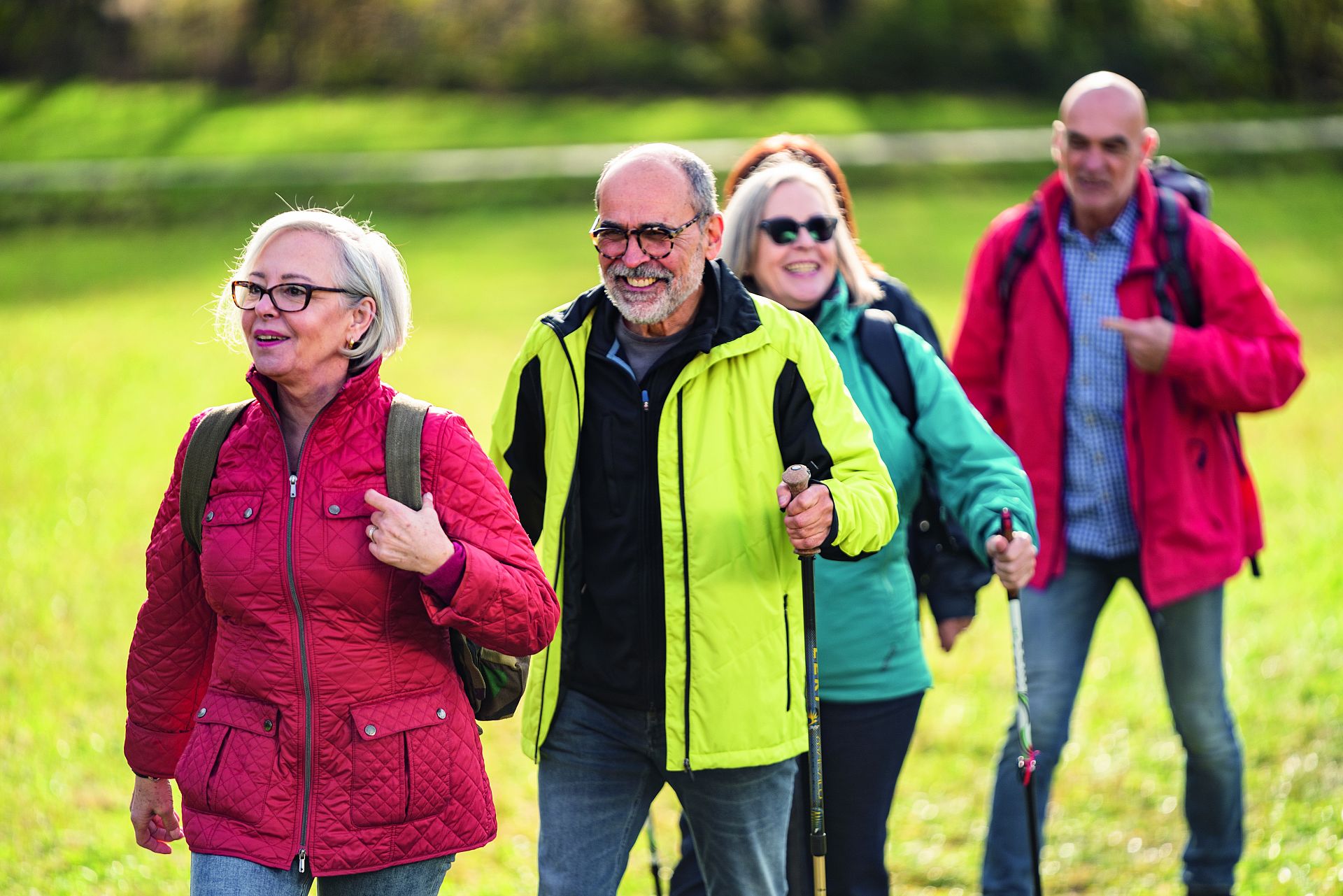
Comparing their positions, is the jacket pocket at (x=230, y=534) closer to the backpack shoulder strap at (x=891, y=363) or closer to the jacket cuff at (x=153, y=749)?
the jacket cuff at (x=153, y=749)

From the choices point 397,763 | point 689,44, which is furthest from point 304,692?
point 689,44

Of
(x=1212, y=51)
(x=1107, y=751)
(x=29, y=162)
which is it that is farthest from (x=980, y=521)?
(x=1212, y=51)

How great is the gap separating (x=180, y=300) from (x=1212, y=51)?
23.8 m

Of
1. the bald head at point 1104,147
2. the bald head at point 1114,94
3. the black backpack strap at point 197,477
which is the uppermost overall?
the bald head at point 1114,94

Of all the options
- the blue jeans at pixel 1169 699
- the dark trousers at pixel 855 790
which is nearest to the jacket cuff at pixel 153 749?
the dark trousers at pixel 855 790

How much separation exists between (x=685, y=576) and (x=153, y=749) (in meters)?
1.30

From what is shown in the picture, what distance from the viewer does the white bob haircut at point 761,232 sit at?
482 cm

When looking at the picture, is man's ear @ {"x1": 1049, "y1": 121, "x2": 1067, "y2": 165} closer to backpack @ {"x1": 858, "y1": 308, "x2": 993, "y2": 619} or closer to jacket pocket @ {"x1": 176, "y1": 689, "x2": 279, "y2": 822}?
backpack @ {"x1": 858, "y1": 308, "x2": 993, "y2": 619}

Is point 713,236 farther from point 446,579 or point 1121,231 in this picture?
point 1121,231

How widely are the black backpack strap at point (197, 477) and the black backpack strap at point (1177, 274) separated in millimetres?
3256

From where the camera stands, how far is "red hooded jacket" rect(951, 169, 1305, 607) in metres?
5.34

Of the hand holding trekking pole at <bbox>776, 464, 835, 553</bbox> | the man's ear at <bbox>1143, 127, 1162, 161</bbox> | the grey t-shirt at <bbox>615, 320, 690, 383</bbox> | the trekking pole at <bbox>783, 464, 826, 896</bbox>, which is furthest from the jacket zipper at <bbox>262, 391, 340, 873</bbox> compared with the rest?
the man's ear at <bbox>1143, 127, 1162, 161</bbox>

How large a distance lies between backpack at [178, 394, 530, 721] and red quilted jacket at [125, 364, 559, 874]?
0.11 ft

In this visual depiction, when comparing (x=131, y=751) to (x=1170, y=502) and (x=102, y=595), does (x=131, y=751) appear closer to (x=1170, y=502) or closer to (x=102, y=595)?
(x=1170, y=502)
